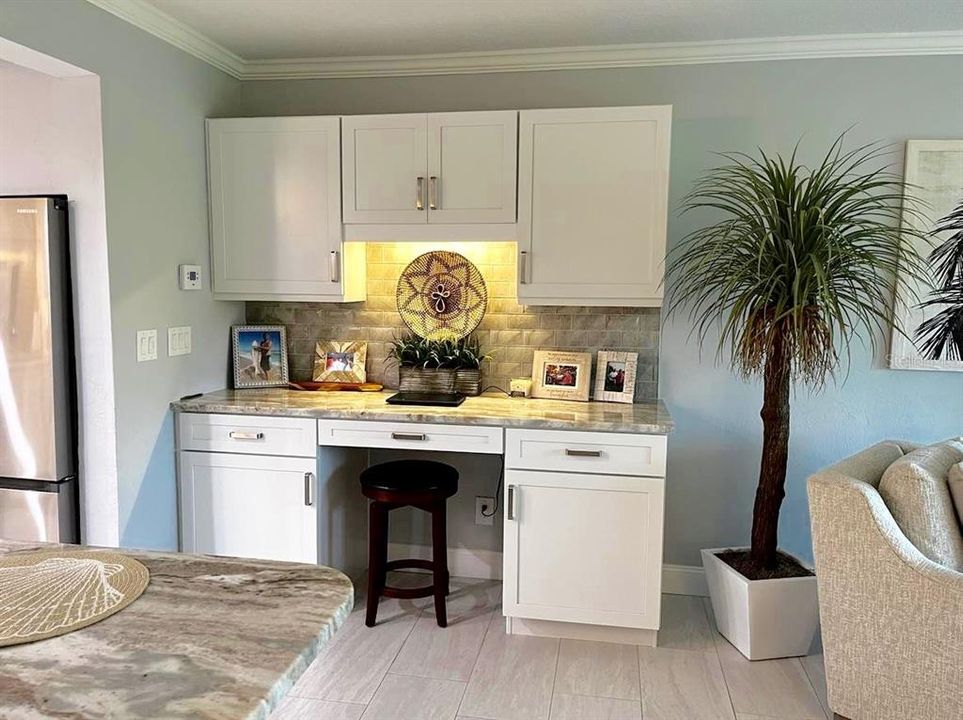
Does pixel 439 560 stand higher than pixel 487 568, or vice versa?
pixel 439 560

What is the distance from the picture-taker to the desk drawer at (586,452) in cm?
274

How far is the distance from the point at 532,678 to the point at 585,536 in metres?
0.54

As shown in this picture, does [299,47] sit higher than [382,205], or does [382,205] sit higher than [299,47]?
[299,47]

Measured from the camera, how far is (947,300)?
9.62 ft

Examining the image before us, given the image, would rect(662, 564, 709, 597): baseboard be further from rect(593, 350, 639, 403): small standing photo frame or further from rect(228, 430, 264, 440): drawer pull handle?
rect(228, 430, 264, 440): drawer pull handle

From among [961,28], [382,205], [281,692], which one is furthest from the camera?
[382,205]

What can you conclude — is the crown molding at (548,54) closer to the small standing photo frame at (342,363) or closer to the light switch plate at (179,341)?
the light switch plate at (179,341)

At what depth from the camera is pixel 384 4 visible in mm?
2656

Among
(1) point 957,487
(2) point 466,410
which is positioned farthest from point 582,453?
(1) point 957,487

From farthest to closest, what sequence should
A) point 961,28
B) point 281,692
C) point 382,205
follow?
point 382,205, point 961,28, point 281,692

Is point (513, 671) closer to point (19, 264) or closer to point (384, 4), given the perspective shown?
point (19, 264)

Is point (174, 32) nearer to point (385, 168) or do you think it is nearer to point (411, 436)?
point (385, 168)

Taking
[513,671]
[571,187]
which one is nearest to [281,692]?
[513,671]

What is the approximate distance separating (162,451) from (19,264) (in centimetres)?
87
